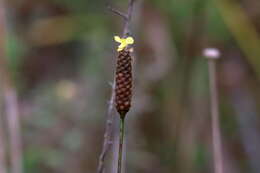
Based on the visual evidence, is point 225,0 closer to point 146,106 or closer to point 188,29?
point 188,29

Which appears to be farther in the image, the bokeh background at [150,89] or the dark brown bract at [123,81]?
the bokeh background at [150,89]

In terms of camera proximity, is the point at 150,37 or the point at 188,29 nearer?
the point at 188,29

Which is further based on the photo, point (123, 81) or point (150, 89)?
point (150, 89)

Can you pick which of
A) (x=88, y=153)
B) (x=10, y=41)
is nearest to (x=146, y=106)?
(x=88, y=153)

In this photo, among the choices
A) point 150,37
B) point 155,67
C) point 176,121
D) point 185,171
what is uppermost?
point 150,37

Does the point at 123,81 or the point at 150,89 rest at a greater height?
the point at 150,89
